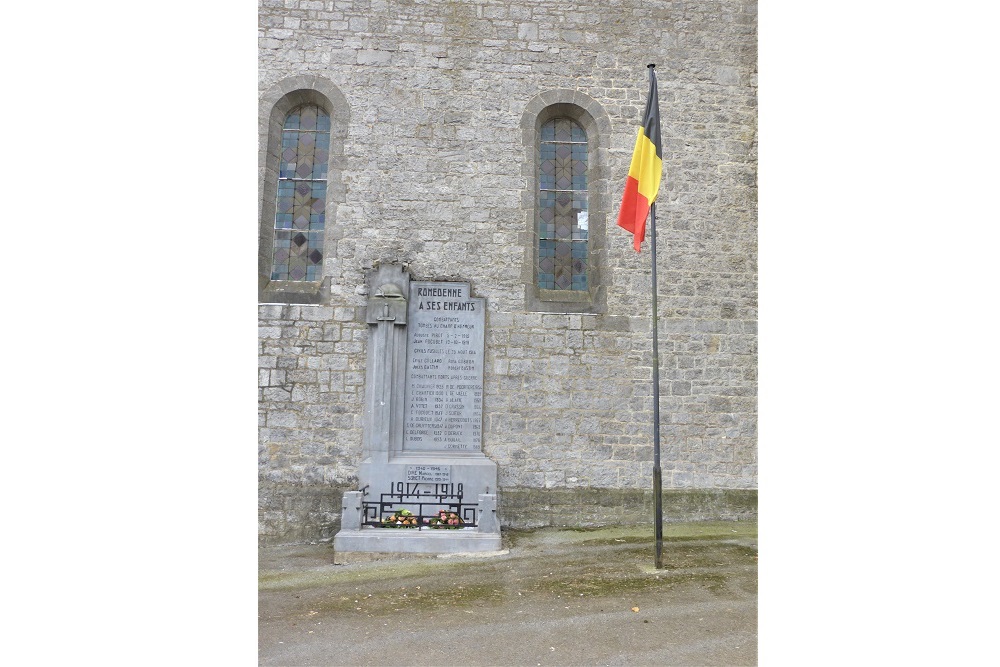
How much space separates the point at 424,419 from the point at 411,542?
1203 mm

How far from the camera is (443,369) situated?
612 centimetres

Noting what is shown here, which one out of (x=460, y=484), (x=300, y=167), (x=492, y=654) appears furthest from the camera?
(x=300, y=167)

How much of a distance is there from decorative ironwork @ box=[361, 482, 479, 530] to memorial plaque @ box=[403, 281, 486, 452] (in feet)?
1.29

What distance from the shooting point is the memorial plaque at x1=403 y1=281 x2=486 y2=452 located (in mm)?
6016

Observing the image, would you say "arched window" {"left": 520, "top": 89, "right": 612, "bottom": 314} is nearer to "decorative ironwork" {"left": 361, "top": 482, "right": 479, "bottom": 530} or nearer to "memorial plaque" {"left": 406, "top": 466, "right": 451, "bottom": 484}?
"memorial plaque" {"left": 406, "top": 466, "right": 451, "bottom": 484}

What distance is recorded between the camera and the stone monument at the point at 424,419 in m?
5.60

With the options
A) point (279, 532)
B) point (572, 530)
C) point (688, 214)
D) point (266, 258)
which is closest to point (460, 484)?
point (572, 530)

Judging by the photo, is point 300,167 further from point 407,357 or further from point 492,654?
point 492,654

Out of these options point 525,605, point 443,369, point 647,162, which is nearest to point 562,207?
point 647,162

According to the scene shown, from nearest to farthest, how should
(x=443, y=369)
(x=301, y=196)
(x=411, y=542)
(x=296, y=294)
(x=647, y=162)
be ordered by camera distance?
1. (x=647, y=162)
2. (x=411, y=542)
3. (x=443, y=369)
4. (x=296, y=294)
5. (x=301, y=196)

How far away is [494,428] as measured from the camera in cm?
622

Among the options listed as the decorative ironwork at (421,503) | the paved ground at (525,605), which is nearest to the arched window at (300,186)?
the decorative ironwork at (421,503)

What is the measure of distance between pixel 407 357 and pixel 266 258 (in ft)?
6.15

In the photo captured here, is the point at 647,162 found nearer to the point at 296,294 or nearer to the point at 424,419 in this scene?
the point at 424,419
